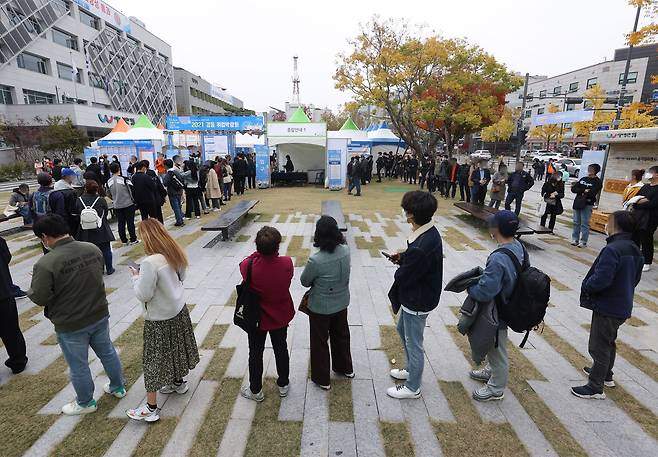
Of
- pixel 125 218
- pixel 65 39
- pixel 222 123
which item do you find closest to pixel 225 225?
pixel 125 218

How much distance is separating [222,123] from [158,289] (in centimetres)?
1699

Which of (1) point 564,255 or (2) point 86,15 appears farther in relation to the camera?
(2) point 86,15

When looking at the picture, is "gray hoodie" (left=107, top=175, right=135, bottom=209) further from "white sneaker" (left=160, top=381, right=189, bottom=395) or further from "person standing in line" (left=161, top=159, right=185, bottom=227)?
"white sneaker" (left=160, top=381, right=189, bottom=395)

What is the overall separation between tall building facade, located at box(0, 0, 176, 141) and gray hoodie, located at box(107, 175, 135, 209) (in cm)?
3170

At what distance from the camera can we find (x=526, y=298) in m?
2.59

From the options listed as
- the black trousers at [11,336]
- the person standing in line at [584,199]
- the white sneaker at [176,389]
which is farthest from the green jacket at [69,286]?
the person standing in line at [584,199]

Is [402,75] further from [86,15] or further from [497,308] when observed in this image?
[86,15]

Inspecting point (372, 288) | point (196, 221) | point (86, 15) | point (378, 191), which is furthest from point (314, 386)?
point (86, 15)

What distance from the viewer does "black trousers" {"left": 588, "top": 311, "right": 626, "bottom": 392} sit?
2850 mm

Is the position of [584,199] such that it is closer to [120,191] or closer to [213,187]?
[120,191]

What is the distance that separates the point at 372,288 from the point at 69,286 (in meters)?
3.91

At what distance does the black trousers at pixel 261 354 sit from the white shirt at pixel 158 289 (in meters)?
0.63

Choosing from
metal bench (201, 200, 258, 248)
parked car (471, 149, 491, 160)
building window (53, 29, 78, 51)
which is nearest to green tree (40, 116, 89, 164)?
building window (53, 29, 78, 51)

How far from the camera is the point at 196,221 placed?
10.2 meters
